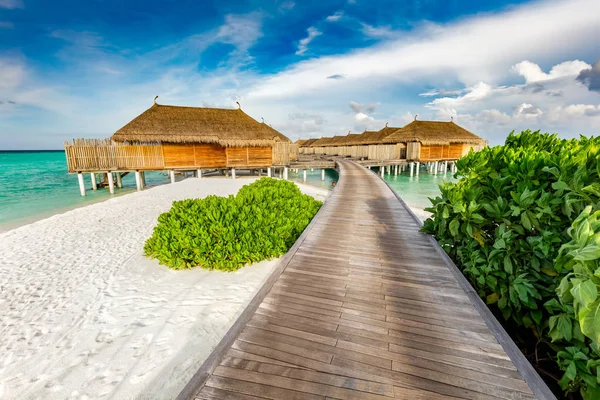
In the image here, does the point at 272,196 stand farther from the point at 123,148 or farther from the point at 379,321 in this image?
the point at 123,148

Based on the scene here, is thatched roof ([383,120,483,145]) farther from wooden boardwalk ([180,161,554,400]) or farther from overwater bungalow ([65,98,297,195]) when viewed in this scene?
wooden boardwalk ([180,161,554,400])

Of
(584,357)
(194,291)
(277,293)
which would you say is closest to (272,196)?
(194,291)

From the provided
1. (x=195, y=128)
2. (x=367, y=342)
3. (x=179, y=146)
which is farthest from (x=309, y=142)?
(x=367, y=342)

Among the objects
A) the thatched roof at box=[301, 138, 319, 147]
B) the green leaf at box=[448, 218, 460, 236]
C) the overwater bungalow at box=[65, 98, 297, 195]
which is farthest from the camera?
the thatched roof at box=[301, 138, 319, 147]

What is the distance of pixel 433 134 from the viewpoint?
102 ft

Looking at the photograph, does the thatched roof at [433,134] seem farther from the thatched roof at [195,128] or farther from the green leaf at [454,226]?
the green leaf at [454,226]

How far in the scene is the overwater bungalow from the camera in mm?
18328

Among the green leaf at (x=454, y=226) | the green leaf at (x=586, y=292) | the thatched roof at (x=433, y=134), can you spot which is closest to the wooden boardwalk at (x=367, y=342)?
the green leaf at (x=454, y=226)

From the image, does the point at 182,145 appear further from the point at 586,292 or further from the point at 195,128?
the point at 586,292

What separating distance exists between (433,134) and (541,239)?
32336 millimetres

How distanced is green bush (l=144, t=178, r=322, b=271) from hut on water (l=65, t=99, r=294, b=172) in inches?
585

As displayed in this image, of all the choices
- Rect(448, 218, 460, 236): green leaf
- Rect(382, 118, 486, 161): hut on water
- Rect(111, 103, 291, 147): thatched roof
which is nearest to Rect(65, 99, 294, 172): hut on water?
Rect(111, 103, 291, 147): thatched roof

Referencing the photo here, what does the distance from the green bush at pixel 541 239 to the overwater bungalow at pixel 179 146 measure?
19.6m

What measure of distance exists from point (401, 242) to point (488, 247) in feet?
5.76
